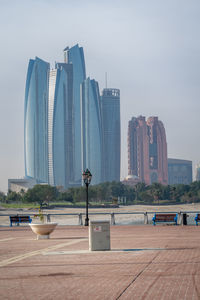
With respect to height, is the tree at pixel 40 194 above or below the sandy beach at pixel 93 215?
above

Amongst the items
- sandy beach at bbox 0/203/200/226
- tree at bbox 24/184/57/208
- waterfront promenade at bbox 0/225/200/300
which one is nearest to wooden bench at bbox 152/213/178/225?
sandy beach at bbox 0/203/200/226

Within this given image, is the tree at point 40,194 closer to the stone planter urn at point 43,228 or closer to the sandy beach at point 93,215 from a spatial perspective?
the sandy beach at point 93,215

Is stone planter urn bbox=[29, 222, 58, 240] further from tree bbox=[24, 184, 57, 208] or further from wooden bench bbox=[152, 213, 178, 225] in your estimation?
tree bbox=[24, 184, 57, 208]

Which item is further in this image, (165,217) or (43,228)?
(165,217)

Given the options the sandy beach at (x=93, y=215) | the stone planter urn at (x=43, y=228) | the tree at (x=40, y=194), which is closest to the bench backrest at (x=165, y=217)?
the sandy beach at (x=93, y=215)

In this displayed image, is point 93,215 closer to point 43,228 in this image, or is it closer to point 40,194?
point 40,194

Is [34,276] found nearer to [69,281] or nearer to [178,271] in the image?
[69,281]

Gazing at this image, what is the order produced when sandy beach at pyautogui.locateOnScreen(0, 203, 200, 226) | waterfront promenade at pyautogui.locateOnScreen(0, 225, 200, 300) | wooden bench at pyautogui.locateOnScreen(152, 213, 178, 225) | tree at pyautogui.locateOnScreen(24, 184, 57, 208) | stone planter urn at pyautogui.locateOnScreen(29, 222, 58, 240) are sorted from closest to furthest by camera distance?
1. waterfront promenade at pyautogui.locateOnScreen(0, 225, 200, 300)
2. stone planter urn at pyautogui.locateOnScreen(29, 222, 58, 240)
3. wooden bench at pyautogui.locateOnScreen(152, 213, 178, 225)
4. sandy beach at pyautogui.locateOnScreen(0, 203, 200, 226)
5. tree at pyautogui.locateOnScreen(24, 184, 57, 208)

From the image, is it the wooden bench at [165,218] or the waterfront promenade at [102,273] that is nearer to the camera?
the waterfront promenade at [102,273]

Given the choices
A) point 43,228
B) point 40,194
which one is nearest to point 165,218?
point 43,228

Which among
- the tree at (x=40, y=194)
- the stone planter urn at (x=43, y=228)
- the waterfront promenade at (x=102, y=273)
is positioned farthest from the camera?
the tree at (x=40, y=194)

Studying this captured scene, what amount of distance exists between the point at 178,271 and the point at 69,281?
275 centimetres

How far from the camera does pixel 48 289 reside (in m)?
10.6

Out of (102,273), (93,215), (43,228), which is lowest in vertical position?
(93,215)
